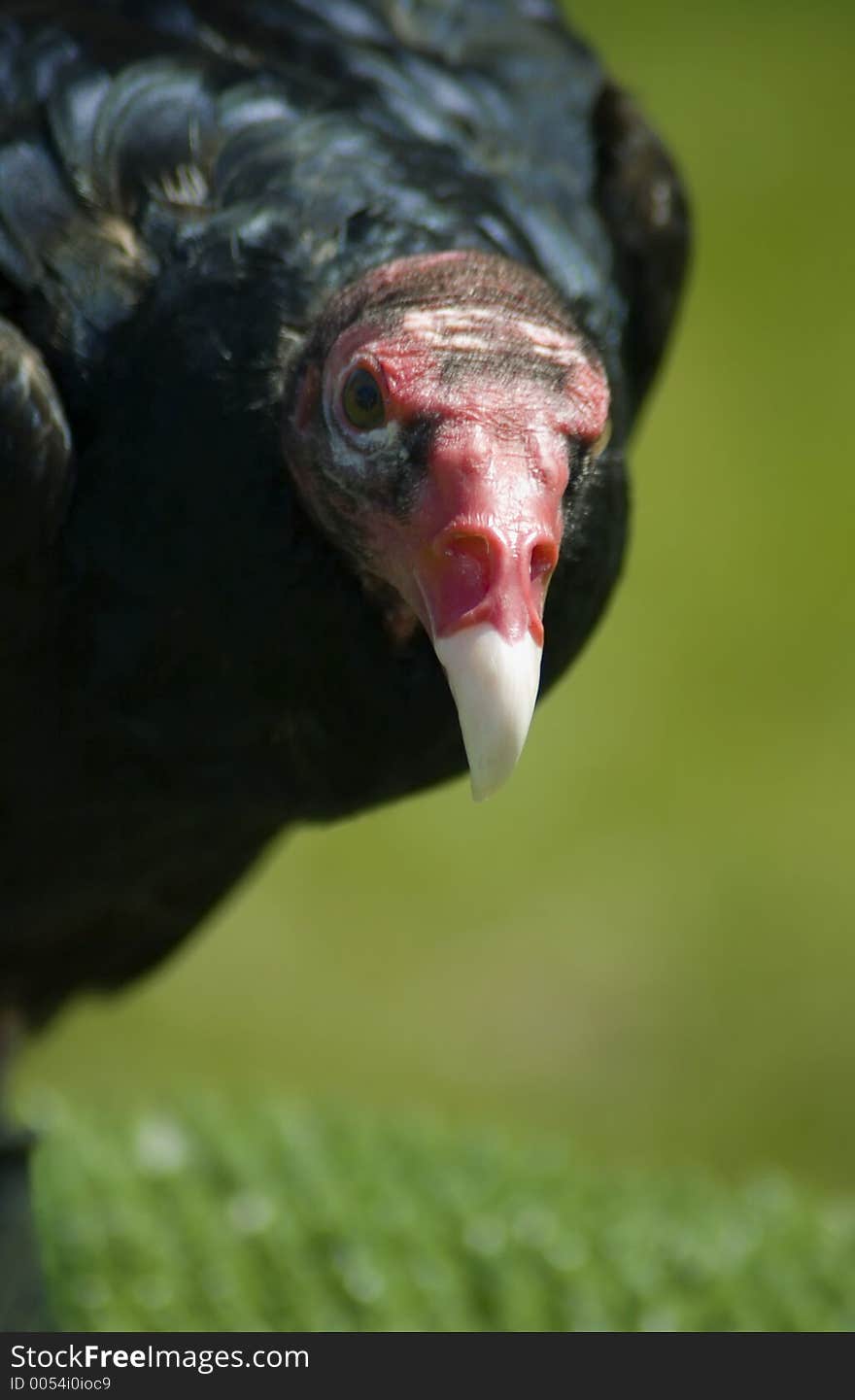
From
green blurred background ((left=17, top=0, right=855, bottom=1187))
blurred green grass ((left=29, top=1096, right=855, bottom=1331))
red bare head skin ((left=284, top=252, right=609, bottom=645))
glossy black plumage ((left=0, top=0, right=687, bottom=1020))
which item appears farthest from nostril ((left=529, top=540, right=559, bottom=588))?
green blurred background ((left=17, top=0, right=855, bottom=1187))

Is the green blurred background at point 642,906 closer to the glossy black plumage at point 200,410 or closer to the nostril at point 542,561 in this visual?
the glossy black plumage at point 200,410

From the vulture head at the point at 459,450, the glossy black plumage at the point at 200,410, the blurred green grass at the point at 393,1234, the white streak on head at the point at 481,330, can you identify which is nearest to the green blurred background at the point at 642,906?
the blurred green grass at the point at 393,1234

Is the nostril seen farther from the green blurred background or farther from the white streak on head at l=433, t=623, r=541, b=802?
the green blurred background

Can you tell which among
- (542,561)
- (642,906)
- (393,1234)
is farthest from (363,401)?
(642,906)

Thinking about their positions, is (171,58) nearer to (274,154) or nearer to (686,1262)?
(274,154)

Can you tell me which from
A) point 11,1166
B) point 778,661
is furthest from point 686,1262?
point 778,661

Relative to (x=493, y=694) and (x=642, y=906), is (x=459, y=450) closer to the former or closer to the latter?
(x=493, y=694)
